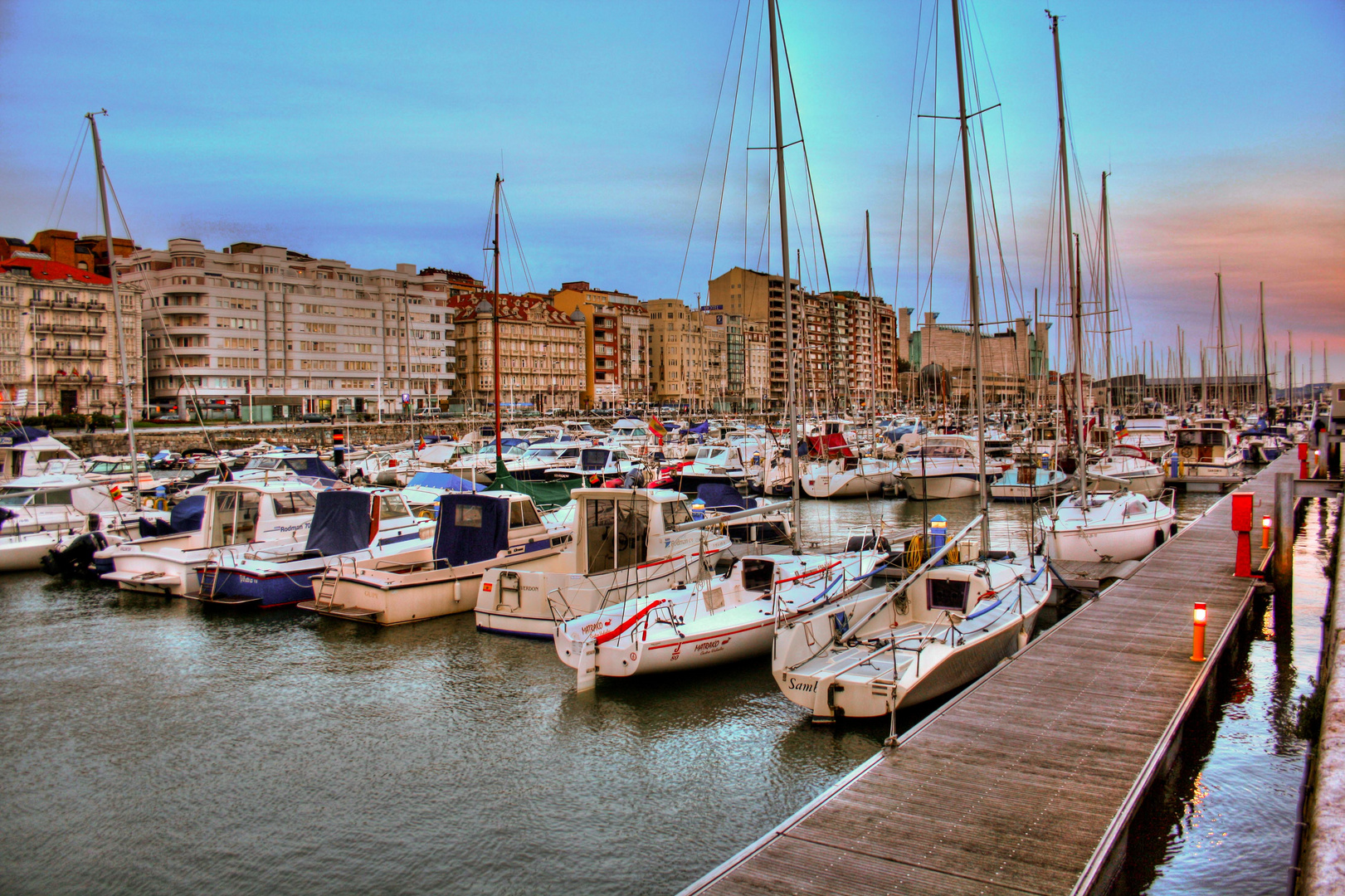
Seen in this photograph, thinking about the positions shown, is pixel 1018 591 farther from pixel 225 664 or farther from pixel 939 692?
pixel 225 664

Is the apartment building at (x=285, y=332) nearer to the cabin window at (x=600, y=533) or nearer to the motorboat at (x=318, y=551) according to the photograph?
the motorboat at (x=318, y=551)

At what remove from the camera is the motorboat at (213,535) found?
844 inches

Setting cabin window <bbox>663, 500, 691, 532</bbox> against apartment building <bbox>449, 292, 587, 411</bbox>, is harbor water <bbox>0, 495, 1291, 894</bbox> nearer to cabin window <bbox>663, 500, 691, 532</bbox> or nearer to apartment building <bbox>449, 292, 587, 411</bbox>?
cabin window <bbox>663, 500, 691, 532</bbox>

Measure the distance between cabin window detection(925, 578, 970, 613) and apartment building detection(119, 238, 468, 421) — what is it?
68454 millimetres

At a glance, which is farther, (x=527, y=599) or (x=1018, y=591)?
(x=527, y=599)

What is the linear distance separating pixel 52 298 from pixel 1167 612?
88056 millimetres

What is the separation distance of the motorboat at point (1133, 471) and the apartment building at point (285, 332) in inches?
2242

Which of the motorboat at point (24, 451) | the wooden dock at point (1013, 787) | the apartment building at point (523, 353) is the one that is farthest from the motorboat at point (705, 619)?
the apartment building at point (523, 353)

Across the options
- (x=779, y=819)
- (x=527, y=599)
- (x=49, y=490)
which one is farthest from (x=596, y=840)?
(x=49, y=490)

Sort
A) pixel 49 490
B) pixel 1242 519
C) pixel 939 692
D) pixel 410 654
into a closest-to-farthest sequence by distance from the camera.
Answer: pixel 939 692 → pixel 410 654 → pixel 1242 519 → pixel 49 490

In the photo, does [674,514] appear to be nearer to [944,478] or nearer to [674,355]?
[944,478]

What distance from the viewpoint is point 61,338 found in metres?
77.4

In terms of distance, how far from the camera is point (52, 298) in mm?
76938

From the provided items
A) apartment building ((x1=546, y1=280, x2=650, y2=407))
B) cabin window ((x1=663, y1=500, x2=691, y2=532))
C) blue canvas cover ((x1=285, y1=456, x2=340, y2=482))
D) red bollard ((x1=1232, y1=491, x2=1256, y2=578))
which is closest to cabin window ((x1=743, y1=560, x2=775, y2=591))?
cabin window ((x1=663, y1=500, x2=691, y2=532))
